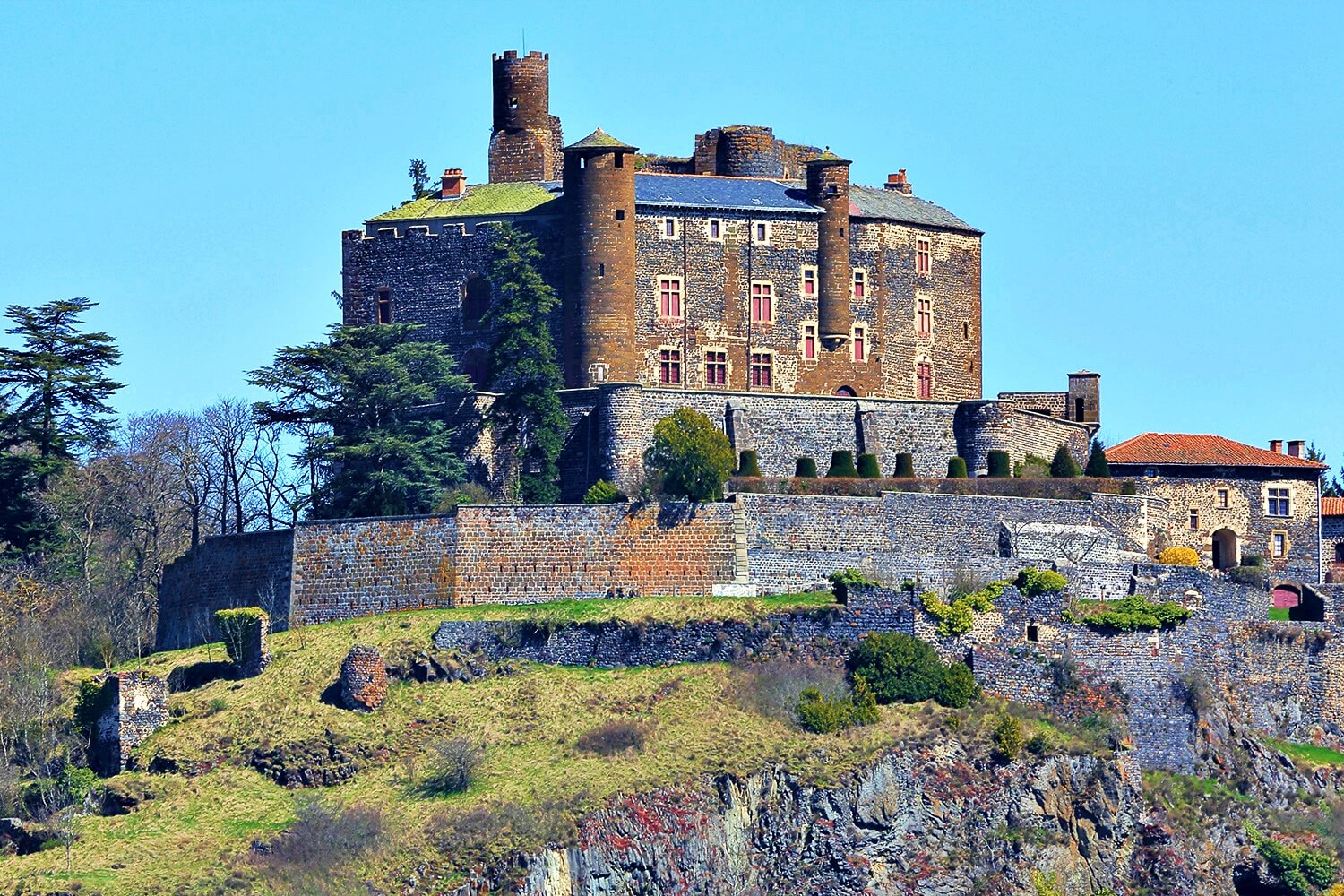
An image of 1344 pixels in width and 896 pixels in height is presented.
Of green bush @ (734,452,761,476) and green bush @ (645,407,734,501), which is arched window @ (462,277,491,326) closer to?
green bush @ (645,407,734,501)

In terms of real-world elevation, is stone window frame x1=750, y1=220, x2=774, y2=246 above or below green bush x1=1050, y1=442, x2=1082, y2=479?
above

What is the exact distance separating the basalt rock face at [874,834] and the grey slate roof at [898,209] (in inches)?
935

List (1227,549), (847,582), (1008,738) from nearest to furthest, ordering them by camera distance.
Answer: (1008,738) → (847,582) → (1227,549)

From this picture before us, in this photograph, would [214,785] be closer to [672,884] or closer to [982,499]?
[672,884]

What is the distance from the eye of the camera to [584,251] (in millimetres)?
88938

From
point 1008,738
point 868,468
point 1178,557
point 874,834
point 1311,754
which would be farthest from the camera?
point 868,468

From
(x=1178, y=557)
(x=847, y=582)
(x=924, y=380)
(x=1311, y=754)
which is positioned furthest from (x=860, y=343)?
(x=1311, y=754)

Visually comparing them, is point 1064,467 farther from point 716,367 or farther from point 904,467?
point 716,367

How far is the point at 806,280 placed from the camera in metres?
91.7

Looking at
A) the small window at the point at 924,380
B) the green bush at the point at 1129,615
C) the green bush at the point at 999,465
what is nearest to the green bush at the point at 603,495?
the green bush at the point at 999,465

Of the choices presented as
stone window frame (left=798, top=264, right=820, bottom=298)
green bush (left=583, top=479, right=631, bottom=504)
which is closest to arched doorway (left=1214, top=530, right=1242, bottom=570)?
stone window frame (left=798, top=264, right=820, bottom=298)

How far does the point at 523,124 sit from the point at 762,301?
30.5ft

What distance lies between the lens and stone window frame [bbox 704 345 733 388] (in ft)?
297

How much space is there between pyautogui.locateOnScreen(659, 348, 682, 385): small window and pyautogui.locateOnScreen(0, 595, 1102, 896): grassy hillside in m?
13.2
